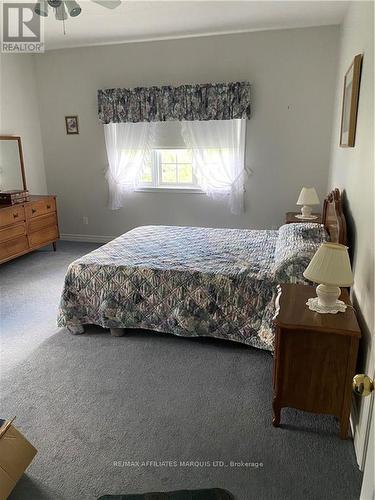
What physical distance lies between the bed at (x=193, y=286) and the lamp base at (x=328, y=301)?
0.55m

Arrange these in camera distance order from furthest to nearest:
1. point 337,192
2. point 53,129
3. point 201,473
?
point 53,129
point 337,192
point 201,473

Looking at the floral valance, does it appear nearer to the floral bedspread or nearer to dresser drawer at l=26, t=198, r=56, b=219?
dresser drawer at l=26, t=198, r=56, b=219

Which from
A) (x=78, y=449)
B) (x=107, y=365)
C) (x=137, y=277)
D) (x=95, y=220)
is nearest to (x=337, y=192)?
(x=137, y=277)

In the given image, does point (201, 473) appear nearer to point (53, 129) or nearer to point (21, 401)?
point (21, 401)

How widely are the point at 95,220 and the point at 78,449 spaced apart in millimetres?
3974

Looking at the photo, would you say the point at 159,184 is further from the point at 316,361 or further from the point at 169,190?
the point at 316,361

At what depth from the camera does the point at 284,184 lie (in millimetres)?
4629

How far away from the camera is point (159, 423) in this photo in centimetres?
204

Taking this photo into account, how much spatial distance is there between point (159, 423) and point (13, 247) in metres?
3.16

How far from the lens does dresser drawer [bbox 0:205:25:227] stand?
13.8 ft

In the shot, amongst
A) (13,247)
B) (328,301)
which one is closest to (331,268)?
(328,301)

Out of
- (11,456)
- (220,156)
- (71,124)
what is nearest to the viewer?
(11,456)

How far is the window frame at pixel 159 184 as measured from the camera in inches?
195

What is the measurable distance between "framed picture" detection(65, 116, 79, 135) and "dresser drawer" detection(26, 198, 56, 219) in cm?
101
